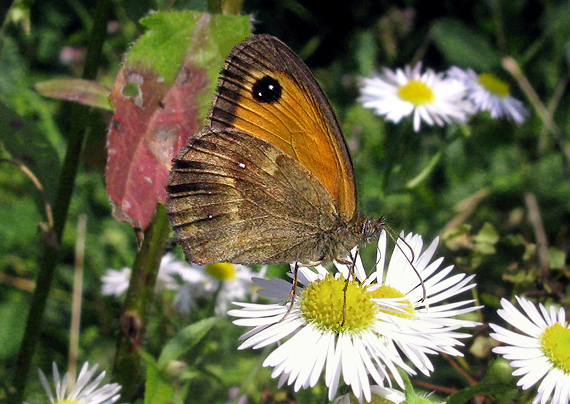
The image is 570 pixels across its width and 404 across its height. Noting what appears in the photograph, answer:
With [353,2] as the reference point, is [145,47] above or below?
below

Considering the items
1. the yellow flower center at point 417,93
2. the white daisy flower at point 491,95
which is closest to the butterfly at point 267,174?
the yellow flower center at point 417,93

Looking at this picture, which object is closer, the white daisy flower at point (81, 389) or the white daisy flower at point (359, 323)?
the white daisy flower at point (359, 323)

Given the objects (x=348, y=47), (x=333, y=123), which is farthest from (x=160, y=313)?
(x=348, y=47)

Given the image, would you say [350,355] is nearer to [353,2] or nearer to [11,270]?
[11,270]

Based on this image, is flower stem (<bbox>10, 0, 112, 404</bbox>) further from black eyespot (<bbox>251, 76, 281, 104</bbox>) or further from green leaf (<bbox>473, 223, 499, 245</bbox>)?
green leaf (<bbox>473, 223, 499, 245</bbox>)

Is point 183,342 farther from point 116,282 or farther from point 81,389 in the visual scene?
point 116,282

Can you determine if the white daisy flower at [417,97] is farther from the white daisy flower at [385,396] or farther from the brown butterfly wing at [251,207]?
the white daisy flower at [385,396]

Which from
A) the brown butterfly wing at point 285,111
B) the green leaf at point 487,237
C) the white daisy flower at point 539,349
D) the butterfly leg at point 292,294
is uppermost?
the brown butterfly wing at point 285,111
